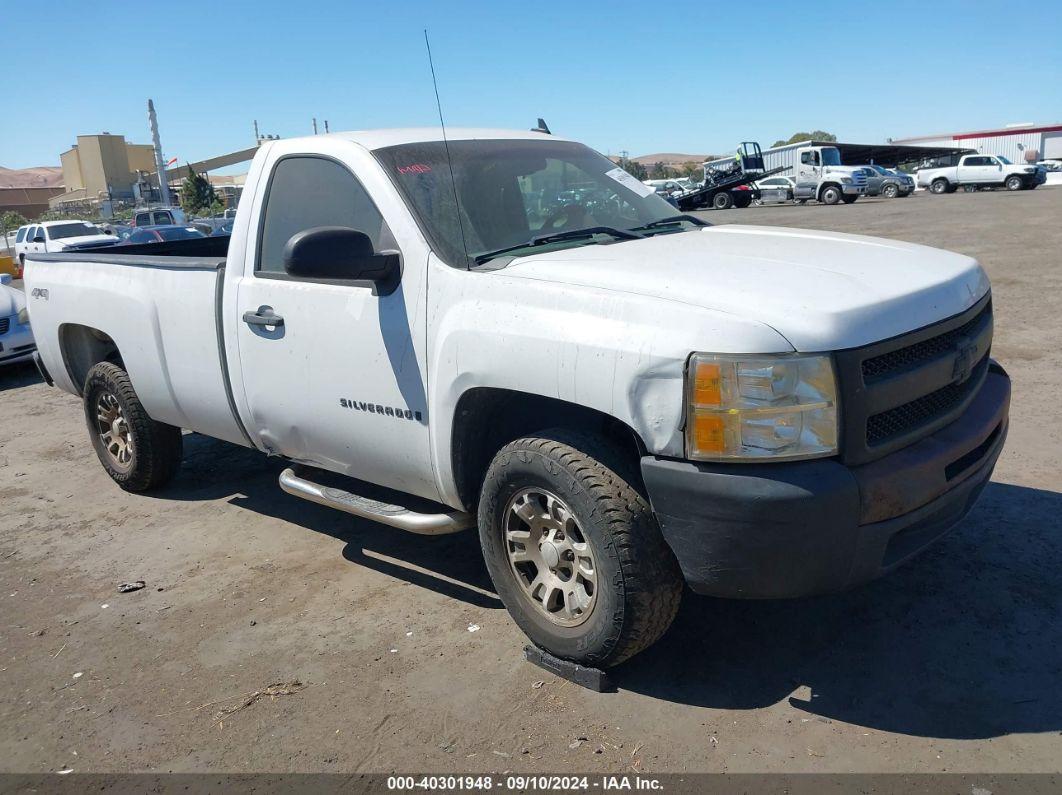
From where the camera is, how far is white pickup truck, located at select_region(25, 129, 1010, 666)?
262cm

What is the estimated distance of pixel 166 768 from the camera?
2.93 metres

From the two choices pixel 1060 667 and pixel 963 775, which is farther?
pixel 1060 667

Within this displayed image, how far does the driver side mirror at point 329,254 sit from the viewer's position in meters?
3.25

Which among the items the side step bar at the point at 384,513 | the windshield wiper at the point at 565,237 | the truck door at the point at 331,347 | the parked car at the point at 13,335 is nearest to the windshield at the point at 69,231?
the parked car at the point at 13,335

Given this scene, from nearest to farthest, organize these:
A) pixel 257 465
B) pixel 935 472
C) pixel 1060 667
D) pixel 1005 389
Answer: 1. pixel 935 472
2. pixel 1060 667
3. pixel 1005 389
4. pixel 257 465

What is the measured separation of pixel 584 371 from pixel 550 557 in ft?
2.43

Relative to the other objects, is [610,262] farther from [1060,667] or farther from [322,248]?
[1060,667]

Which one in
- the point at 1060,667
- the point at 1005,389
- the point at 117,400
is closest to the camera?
the point at 1060,667

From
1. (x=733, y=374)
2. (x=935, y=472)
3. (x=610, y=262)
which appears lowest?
(x=935, y=472)

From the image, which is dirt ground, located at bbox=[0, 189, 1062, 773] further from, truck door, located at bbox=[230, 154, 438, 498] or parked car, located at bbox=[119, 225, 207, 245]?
parked car, located at bbox=[119, 225, 207, 245]

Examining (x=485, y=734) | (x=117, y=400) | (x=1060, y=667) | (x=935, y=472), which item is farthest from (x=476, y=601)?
(x=117, y=400)

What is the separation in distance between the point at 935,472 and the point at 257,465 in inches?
182

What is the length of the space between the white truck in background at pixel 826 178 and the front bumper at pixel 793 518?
3824 centimetres

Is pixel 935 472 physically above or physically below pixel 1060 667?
above
